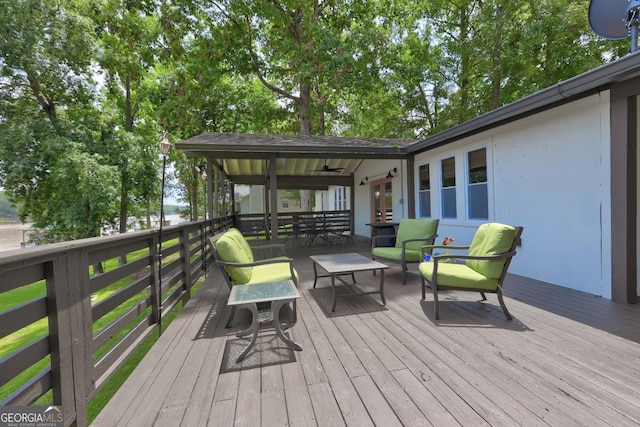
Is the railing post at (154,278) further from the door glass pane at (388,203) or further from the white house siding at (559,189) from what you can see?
the door glass pane at (388,203)

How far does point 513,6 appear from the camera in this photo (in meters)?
9.78

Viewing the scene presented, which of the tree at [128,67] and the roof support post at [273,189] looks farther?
the tree at [128,67]

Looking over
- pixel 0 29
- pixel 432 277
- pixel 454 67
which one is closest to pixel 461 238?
pixel 432 277

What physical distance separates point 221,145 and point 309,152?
6.58ft

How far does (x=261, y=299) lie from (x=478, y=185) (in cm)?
489

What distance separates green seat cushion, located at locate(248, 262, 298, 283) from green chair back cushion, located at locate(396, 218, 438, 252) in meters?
2.23

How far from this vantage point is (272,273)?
3314mm

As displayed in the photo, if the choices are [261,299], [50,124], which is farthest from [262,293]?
[50,124]

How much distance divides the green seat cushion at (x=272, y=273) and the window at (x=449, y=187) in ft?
13.9

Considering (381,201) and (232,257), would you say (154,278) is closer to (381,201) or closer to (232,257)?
(232,257)

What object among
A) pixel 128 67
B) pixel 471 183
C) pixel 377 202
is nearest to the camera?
pixel 471 183

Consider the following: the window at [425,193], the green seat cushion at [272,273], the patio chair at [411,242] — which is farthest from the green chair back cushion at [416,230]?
the window at [425,193]

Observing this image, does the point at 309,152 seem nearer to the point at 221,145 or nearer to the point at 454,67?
the point at 221,145

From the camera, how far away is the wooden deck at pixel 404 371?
165 cm
